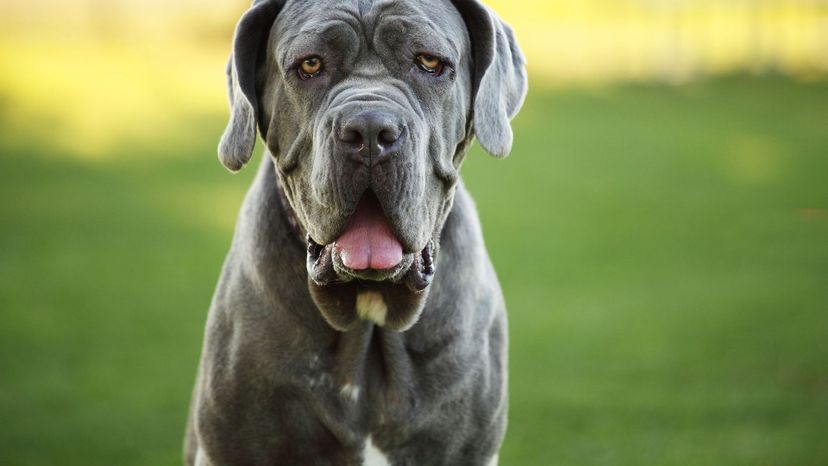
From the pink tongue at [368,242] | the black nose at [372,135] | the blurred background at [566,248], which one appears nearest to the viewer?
the black nose at [372,135]

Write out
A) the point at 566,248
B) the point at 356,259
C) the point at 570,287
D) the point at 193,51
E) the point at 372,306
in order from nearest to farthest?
the point at 356,259 → the point at 372,306 → the point at 570,287 → the point at 566,248 → the point at 193,51

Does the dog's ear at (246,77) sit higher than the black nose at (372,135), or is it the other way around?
the dog's ear at (246,77)

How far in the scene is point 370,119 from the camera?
2.98m

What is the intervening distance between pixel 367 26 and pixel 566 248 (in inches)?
250

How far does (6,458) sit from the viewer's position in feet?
18.6

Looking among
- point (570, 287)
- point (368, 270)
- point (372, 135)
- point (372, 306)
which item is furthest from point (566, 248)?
point (372, 135)

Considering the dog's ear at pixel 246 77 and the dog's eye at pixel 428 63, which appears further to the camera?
the dog's ear at pixel 246 77

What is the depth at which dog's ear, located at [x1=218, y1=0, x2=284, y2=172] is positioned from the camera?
3434mm

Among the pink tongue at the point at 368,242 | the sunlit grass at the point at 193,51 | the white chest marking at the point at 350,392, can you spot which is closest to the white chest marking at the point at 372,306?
the white chest marking at the point at 350,392

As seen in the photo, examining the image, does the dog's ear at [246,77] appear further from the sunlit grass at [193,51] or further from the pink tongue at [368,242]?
the sunlit grass at [193,51]

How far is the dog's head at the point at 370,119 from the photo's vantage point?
307cm

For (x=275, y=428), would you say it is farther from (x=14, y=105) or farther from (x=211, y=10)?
(x=211, y=10)

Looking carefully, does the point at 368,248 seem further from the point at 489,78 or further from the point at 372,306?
the point at 489,78

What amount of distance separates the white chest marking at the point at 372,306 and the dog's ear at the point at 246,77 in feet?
1.90
